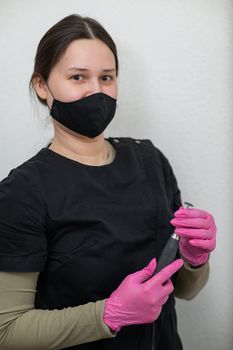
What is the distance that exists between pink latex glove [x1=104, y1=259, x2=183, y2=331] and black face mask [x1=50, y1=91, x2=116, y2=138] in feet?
1.12

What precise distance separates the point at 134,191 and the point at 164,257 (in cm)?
18

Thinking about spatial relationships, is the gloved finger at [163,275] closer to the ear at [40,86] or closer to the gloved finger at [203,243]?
the gloved finger at [203,243]

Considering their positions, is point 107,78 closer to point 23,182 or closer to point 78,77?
point 78,77

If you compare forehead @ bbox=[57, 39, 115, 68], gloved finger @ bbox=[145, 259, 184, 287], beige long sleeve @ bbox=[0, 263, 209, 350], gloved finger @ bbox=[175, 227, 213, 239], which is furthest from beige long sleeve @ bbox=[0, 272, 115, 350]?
forehead @ bbox=[57, 39, 115, 68]

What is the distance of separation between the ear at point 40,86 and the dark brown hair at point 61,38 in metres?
0.01

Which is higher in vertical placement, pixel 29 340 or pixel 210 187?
pixel 210 187

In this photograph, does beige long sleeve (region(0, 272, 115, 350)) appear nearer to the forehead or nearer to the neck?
the neck

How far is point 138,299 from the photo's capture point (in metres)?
0.78

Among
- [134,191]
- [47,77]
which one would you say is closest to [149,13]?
[47,77]

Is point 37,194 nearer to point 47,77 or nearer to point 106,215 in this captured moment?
point 106,215

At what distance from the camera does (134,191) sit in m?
0.93

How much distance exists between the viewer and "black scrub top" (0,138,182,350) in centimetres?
81

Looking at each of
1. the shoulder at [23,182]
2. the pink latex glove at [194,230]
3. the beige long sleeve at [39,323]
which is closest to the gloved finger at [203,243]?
the pink latex glove at [194,230]

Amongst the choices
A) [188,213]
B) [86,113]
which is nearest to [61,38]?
[86,113]
